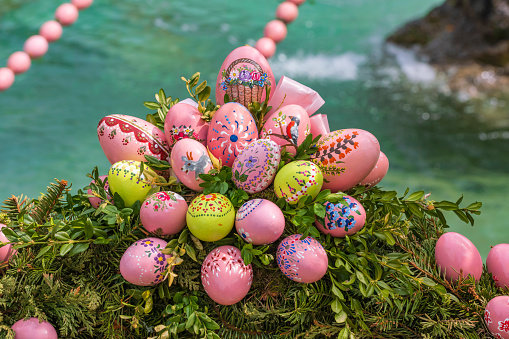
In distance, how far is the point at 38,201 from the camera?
65 centimetres

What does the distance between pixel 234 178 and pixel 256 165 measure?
46mm

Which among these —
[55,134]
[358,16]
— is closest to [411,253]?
[55,134]

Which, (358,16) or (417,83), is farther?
(358,16)

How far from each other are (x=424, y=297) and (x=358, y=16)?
2.68m

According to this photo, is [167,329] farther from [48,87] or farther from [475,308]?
[48,87]

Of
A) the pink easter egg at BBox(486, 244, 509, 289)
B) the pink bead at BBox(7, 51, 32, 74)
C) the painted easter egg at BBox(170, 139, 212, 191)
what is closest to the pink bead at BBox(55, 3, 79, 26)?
the pink bead at BBox(7, 51, 32, 74)

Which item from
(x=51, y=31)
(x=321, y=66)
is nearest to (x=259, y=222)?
(x=321, y=66)

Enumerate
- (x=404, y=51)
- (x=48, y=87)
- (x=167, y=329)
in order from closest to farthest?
(x=167, y=329), (x=48, y=87), (x=404, y=51)

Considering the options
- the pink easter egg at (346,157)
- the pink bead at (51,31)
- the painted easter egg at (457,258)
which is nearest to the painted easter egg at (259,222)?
the pink easter egg at (346,157)

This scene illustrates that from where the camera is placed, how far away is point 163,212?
0.53m

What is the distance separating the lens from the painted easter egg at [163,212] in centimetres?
53

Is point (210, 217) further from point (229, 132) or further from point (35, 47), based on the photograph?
point (35, 47)

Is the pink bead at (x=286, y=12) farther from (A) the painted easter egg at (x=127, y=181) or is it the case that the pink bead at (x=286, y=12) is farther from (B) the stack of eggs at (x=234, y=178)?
(A) the painted easter egg at (x=127, y=181)

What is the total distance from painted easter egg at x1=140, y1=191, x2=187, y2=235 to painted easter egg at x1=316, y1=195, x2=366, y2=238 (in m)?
0.20
